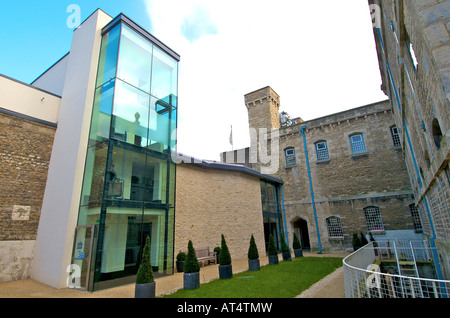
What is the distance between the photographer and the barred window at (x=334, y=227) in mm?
16966

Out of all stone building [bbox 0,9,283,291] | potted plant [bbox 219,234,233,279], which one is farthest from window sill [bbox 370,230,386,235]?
potted plant [bbox 219,234,233,279]

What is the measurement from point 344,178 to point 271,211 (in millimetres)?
5918

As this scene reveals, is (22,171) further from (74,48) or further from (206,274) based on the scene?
(206,274)

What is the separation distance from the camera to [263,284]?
285 inches

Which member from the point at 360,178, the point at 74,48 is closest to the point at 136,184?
the point at 74,48

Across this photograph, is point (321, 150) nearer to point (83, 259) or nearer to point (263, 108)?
point (263, 108)

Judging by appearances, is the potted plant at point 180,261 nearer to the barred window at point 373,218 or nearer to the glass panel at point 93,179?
the glass panel at point 93,179

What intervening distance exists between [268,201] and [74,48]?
14.6 metres

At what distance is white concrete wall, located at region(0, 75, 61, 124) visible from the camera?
362 inches

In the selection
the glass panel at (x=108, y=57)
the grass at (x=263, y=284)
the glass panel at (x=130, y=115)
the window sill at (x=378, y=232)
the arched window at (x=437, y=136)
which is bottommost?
the grass at (x=263, y=284)

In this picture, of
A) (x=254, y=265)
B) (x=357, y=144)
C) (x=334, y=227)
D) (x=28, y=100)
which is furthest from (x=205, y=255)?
(x=357, y=144)

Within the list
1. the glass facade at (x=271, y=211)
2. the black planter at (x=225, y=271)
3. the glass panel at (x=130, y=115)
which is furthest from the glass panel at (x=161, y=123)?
the glass facade at (x=271, y=211)

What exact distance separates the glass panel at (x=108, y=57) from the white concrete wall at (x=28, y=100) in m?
2.77

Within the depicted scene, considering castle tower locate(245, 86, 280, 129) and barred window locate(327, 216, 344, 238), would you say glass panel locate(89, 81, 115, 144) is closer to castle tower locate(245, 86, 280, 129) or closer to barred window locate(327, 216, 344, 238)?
castle tower locate(245, 86, 280, 129)
